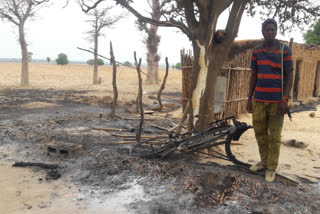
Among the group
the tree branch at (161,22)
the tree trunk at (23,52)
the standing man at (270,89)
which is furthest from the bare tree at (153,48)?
the standing man at (270,89)

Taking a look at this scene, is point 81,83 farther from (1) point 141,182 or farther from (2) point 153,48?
(1) point 141,182

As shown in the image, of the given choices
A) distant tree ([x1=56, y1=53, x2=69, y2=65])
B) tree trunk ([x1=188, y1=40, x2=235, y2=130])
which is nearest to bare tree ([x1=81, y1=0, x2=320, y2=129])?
tree trunk ([x1=188, y1=40, x2=235, y2=130])

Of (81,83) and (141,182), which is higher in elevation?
(81,83)

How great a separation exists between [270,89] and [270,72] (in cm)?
21

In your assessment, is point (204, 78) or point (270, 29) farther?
point (204, 78)

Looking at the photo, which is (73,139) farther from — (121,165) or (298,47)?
(298,47)

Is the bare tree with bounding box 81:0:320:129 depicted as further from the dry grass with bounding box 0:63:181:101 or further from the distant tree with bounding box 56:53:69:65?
the distant tree with bounding box 56:53:69:65

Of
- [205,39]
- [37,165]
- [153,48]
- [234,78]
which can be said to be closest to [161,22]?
[205,39]

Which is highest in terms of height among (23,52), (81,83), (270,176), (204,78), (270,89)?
(23,52)

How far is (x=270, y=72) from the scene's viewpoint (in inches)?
133

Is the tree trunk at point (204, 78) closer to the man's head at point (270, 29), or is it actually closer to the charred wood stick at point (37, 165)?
the man's head at point (270, 29)

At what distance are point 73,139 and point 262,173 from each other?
383cm

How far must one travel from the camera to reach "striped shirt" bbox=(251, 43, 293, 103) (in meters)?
3.29

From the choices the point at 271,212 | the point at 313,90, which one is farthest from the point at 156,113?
the point at 313,90
